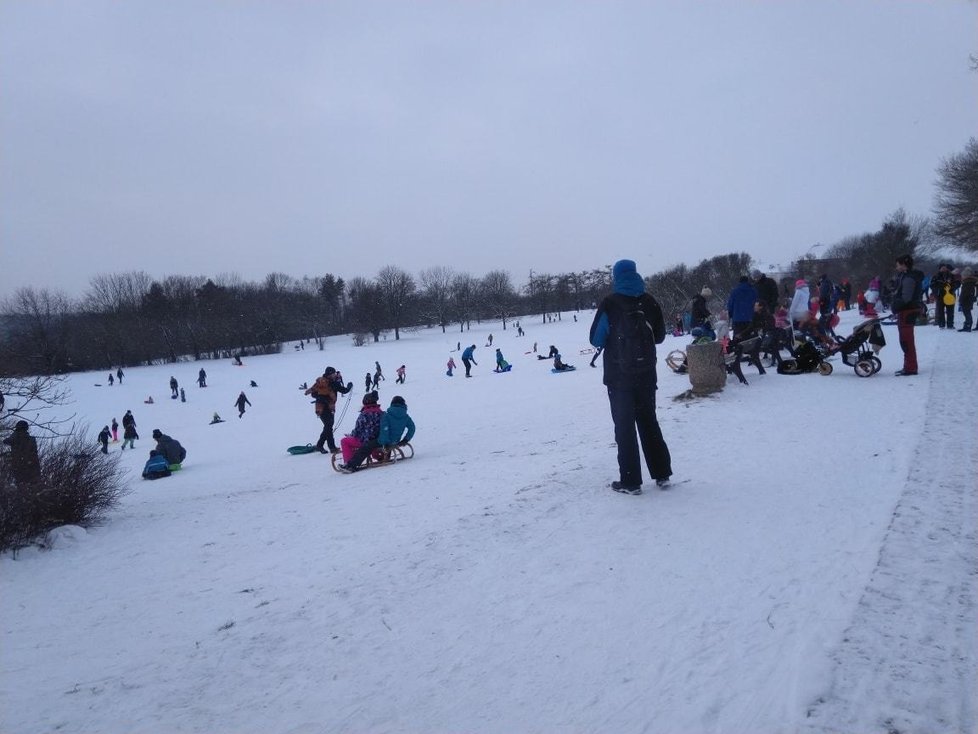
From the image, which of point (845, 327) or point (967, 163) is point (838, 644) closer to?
point (845, 327)

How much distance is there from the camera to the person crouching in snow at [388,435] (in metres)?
8.83

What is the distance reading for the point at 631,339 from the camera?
509 centimetres

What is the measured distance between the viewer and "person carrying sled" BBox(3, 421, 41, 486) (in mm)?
6066

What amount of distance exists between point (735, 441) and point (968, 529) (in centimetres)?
303

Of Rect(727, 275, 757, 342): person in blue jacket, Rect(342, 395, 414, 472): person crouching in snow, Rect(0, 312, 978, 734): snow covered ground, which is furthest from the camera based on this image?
Rect(727, 275, 757, 342): person in blue jacket

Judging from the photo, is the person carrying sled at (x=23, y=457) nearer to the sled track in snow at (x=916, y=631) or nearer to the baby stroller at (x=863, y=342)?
the sled track in snow at (x=916, y=631)

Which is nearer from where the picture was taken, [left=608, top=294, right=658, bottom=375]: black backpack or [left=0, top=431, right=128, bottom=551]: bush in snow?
[left=608, top=294, right=658, bottom=375]: black backpack

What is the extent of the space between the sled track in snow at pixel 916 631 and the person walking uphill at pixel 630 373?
1876 millimetres

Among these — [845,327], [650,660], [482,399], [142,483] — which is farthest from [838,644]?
[845,327]

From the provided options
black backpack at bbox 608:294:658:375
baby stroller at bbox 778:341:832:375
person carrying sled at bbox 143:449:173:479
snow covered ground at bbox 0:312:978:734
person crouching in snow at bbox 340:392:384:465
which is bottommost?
person carrying sled at bbox 143:449:173:479

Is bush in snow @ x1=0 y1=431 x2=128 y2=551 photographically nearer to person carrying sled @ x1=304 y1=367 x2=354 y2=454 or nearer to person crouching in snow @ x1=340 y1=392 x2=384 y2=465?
person crouching in snow @ x1=340 y1=392 x2=384 y2=465

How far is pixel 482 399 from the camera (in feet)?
64.5

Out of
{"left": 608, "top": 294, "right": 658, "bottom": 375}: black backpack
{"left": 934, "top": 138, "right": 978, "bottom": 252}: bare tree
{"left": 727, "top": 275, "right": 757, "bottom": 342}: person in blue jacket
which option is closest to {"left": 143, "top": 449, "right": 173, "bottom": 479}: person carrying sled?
{"left": 608, "top": 294, "right": 658, "bottom": 375}: black backpack

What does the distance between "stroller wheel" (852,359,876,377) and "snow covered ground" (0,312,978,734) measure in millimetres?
2690
